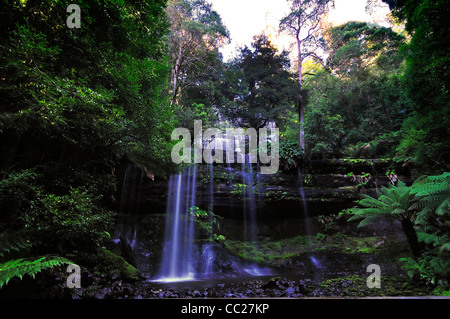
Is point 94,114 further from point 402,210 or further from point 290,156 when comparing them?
point 290,156

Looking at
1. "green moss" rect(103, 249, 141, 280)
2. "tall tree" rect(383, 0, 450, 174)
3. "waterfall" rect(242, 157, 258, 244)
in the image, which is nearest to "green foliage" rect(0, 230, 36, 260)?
"green moss" rect(103, 249, 141, 280)

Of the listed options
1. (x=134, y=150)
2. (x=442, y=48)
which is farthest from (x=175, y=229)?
(x=442, y=48)

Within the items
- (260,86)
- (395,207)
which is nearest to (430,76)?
(395,207)

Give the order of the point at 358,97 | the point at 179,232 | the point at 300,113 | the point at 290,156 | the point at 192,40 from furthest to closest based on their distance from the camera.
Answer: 1. the point at 300,113
2. the point at 358,97
3. the point at 192,40
4. the point at 290,156
5. the point at 179,232

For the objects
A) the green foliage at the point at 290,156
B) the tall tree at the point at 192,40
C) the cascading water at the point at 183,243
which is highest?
the tall tree at the point at 192,40

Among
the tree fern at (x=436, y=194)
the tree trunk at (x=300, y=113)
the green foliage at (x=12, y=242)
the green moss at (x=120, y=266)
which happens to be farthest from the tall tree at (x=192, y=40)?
the tree fern at (x=436, y=194)

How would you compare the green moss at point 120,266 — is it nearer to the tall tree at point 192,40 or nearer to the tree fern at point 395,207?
the tree fern at point 395,207

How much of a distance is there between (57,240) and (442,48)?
9.02m

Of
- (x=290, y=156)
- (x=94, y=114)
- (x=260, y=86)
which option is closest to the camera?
(x=94, y=114)

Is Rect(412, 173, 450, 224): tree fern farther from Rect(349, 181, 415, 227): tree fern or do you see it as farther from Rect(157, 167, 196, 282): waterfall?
Rect(157, 167, 196, 282): waterfall

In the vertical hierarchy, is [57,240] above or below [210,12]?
below

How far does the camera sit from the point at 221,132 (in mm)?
11289
